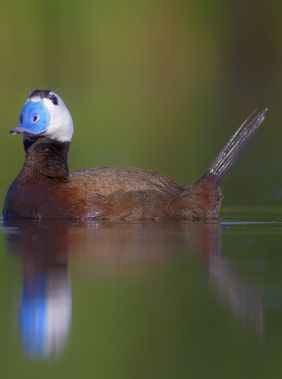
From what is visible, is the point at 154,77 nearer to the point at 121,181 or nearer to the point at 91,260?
the point at 121,181

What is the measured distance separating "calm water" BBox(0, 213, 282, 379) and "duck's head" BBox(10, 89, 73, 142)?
1.61 metres

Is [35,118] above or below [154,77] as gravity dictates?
below

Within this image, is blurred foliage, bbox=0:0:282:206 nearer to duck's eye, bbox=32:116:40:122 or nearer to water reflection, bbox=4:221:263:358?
duck's eye, bbox=32:116:40:122

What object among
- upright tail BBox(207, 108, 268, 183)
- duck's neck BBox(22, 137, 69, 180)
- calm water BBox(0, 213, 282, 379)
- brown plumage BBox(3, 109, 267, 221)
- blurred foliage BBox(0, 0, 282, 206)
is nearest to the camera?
calm water BBox(0, 213, 282, 379)

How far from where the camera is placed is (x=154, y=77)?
29578 mm

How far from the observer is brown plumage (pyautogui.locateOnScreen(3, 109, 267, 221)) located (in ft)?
33.6

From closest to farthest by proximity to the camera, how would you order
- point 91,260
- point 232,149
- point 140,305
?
point 140,305, point 91,260, point 232,149

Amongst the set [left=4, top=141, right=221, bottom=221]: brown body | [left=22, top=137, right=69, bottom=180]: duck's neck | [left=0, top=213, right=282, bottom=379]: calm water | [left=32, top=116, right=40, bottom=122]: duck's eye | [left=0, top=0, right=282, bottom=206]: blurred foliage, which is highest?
[left=0, top=0, right=282, bottom=206]: blurred foliage

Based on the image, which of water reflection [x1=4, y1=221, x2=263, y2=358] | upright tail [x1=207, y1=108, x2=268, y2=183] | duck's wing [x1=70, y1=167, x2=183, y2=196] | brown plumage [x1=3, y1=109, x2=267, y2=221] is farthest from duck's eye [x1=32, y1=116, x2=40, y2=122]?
upright tail [x1=207, y1=108, x2=268, y2=183]

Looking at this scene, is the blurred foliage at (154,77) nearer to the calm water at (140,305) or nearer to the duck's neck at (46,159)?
the duck's neck at (46,159)

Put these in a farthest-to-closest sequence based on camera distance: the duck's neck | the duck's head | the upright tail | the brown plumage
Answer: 1. the upright tail
2. the duck's head
3. the duck's neck
4. the brown plumage

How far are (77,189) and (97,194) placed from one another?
0.16 meters

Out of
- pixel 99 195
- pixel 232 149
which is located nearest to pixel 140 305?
pixel 99 195

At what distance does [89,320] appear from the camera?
659 cm
